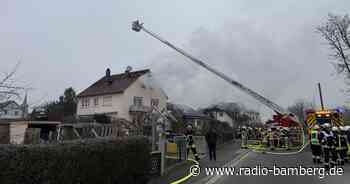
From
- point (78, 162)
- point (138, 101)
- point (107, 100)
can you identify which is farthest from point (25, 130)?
point (107, 100)

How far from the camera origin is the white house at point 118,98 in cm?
4803

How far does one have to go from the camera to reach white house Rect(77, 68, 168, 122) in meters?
48.0

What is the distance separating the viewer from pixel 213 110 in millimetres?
85562

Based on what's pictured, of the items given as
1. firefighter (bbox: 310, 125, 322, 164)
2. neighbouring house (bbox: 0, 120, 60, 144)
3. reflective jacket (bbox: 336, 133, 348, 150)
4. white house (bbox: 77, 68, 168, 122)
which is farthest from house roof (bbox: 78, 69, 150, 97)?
reflective jacket (bbox: 336, 133, 348, 150)

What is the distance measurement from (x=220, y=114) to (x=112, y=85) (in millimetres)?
42824

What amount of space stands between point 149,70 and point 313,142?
59.6 ft

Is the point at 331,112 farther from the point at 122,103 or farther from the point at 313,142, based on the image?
the point at 122,103

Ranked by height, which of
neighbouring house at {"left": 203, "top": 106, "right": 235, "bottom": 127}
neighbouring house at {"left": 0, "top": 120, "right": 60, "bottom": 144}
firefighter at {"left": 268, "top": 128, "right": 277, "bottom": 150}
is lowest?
firefighter at {"left": 268, "top": 128, "right": 277, "bottom": 150}

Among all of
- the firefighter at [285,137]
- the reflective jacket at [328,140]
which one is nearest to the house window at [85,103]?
the firefighter at [285,137]

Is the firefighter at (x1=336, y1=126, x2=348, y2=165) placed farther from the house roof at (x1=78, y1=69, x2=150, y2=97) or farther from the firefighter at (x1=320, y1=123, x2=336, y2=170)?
the house roof at (x1=78, y1=69, x2=150, y2=97)

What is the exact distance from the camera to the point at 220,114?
3501 inches

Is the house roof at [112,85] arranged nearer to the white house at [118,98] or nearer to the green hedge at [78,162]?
the white house at [118,98]

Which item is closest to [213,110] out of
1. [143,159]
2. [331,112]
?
[331,112]

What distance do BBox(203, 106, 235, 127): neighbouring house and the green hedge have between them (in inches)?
2919
